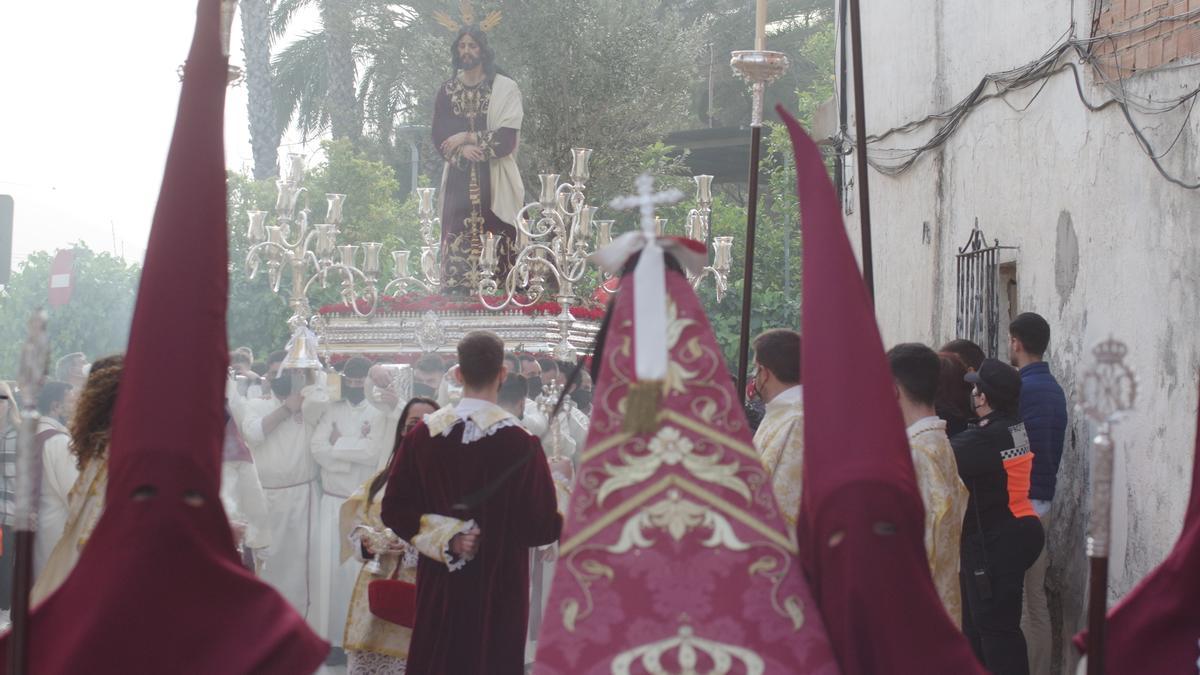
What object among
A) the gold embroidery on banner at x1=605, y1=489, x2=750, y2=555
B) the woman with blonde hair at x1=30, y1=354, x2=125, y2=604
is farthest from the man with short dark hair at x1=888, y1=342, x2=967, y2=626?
the woman with blonde hair at x1=30, y1=354, x2=125, y2=604

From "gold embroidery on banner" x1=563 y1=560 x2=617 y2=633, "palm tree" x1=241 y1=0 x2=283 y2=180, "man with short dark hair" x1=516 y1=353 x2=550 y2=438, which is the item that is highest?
"palm tree" x1=241 y1=0 x2=283 y2=180

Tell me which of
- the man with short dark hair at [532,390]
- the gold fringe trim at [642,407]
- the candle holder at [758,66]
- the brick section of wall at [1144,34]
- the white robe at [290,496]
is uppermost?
the brick section of wall at [1144,34]

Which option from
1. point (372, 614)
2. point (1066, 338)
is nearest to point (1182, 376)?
point (1066, 338)

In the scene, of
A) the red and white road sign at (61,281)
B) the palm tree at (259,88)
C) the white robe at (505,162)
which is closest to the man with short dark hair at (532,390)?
the white robe at (505,162)

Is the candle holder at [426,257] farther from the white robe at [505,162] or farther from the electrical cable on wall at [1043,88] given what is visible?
the electrical cable on wall at [1043,88]

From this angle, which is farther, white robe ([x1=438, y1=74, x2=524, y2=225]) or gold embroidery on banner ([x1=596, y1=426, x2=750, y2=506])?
white robe ([x1=438, y1=74, x2=524, y2=225])

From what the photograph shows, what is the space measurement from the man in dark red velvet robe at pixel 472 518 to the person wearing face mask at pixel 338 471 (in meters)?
3.56

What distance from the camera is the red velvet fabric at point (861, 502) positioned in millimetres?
2650

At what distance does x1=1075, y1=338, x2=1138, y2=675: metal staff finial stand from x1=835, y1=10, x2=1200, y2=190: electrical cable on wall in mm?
2931

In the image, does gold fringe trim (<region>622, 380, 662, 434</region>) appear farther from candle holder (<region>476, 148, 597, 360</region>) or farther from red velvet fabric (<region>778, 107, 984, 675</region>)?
candle holder (<region>476, 148, 597, 360</region>)

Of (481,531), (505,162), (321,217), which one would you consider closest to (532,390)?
(505,162)

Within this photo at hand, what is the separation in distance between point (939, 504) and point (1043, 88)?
143 inches

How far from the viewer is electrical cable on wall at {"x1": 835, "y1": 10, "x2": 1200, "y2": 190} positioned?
580 cm

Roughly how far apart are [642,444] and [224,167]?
98cm
